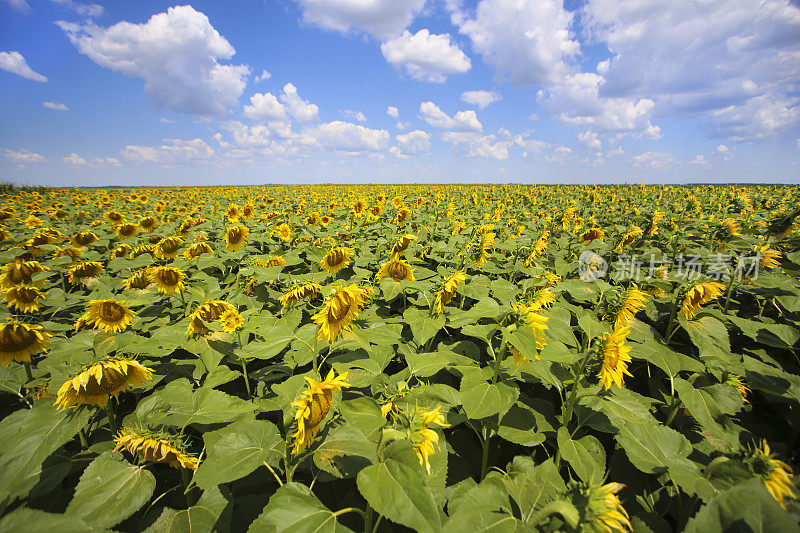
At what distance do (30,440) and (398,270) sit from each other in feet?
8.87

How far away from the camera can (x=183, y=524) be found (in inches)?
60.7

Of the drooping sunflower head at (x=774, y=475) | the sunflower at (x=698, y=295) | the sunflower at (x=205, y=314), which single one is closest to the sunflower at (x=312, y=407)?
the sunflower at (x=205, y=314)

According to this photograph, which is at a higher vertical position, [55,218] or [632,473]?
[55,218]

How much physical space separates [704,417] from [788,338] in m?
1.46

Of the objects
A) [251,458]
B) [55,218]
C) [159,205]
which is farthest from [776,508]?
[159,205]

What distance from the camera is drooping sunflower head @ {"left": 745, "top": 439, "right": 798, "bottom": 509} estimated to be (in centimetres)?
129

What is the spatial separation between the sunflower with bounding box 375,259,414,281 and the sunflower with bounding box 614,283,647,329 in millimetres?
1885

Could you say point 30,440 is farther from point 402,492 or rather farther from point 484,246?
point 484,246

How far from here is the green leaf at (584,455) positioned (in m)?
1.74

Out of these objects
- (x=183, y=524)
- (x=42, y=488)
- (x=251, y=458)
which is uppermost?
(x=251, y=458)

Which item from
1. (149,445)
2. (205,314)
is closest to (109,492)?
(149,445)

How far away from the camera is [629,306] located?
8.38ft

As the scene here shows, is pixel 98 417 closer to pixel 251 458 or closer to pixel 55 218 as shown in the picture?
pixel 251 458

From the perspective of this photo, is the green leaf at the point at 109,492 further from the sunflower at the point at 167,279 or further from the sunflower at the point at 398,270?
the sunflower at the point at 167,279
